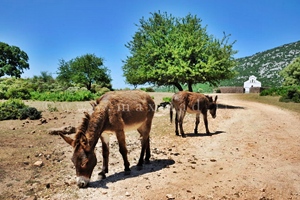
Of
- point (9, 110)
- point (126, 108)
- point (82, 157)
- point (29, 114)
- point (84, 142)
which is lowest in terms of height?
point (29, 114)

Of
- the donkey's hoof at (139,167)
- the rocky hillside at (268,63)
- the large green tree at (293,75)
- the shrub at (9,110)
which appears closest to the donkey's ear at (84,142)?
the donkey's hoof at (139,167)

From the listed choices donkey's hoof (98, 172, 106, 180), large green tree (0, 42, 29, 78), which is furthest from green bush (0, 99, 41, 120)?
large green tree (0, 42, 29, 78)

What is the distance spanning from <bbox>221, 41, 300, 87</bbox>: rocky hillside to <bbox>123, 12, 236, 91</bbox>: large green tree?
8634 centimetres

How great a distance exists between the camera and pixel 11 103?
19.2 metres

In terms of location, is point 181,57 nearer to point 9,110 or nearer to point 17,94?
point 9,110

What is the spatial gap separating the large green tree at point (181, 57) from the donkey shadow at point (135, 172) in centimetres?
1557

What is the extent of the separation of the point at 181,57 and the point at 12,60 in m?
50.6

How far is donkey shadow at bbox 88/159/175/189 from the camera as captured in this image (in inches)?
259

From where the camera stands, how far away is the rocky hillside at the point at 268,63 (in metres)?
120

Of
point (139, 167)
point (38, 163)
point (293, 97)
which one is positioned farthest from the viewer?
point (293, 97)

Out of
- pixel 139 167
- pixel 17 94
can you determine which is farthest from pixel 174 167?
pixel 17 94

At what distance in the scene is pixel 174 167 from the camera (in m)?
8.20

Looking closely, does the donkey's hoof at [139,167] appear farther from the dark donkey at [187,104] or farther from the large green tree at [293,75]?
the large green tree at [293,75]

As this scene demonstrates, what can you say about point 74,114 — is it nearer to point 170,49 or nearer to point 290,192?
point 170,49
